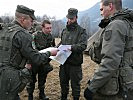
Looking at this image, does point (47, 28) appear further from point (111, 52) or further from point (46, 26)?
point (111, 52)

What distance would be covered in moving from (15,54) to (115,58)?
171 centimetres

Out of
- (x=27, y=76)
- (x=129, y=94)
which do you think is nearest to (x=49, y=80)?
(x=27, y=76)

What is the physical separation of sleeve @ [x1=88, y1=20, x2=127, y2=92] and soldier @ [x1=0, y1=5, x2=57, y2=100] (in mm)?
1355

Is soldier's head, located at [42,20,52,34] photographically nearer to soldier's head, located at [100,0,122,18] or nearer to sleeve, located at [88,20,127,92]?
soldier's head, located at [100,0,122,18]

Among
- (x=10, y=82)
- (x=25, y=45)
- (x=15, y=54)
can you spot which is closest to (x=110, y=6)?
(x=25, y=45)

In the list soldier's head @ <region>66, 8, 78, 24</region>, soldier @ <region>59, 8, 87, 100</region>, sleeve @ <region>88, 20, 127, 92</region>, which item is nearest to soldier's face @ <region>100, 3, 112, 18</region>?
sleeve @ <region>88, 20, 127, 92</region>

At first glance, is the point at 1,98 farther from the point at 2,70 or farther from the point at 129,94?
the point at 129,94

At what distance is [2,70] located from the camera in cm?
441

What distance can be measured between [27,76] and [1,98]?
55 centimetres

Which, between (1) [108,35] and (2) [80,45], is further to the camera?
(2) [80,45]

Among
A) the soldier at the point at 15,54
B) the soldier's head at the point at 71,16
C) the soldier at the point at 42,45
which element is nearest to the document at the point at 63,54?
the soldier's head at the point at 71,16

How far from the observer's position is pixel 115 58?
3504 millimetres

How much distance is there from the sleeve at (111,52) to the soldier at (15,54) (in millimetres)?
1355

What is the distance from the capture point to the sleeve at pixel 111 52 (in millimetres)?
3512
